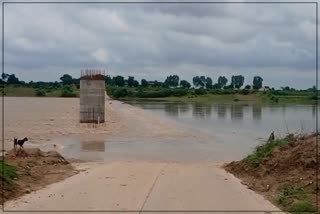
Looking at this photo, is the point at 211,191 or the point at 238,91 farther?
the point at 238,91

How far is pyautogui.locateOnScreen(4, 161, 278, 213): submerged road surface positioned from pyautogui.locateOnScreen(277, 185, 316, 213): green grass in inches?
12.4

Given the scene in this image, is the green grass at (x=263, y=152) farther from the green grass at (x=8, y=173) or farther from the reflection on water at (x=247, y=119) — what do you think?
the reflection on water at (x=247, y=119)

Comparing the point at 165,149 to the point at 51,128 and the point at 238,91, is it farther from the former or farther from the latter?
the point at 238,91

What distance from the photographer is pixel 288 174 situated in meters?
14.1

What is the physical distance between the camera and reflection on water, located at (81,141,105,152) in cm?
2962

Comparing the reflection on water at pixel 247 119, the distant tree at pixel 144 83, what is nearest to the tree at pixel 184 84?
the distant tree at pixel 144 83

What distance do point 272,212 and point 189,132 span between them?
32.4 m

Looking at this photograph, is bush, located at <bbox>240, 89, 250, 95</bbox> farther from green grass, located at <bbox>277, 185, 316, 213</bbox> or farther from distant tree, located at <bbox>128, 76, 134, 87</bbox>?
green grass, located at <bbox>277, 185, 316, 213</bbox>

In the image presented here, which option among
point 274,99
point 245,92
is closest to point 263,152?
point 274,99

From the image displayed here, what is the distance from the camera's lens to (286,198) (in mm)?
11781

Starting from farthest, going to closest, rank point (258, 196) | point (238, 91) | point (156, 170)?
point (238, 91)
point (156, 170)
point (258, 196)

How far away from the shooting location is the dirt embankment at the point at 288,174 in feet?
38.2

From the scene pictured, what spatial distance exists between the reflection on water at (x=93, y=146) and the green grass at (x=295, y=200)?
1770 cm

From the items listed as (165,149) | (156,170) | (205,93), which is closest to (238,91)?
(205,93)
